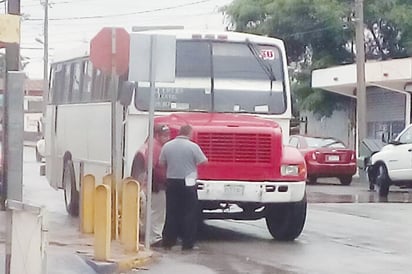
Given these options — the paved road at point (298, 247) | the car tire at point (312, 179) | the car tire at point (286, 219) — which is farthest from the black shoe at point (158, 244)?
the car tire at point (312, 179)

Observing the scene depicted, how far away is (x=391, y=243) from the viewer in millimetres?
15523

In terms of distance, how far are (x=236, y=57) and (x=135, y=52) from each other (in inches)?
128

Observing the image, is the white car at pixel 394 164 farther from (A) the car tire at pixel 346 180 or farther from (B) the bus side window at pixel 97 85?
(B) the bus side window at pixel 97 85

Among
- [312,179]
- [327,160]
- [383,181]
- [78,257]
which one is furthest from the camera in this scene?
[312,179]

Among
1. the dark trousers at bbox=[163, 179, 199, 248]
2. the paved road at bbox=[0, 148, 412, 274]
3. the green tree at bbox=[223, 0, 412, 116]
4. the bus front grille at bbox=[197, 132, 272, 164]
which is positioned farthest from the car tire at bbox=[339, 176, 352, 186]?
the dark trousers at bbox=[163, 179, 199, 248]

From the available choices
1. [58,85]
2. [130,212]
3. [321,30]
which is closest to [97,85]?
[58,85]

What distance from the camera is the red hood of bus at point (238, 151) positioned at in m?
14.8

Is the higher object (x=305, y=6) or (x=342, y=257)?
(x=305, y=6)

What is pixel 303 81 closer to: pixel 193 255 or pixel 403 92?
pixel 403 92

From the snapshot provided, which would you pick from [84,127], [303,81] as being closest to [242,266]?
[84,127]

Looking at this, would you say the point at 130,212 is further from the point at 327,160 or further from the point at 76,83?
the point at 327,160

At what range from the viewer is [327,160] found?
30984 mm

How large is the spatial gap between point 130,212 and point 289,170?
266 centimetres

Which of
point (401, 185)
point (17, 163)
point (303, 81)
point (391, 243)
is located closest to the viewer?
point (17, 163)
